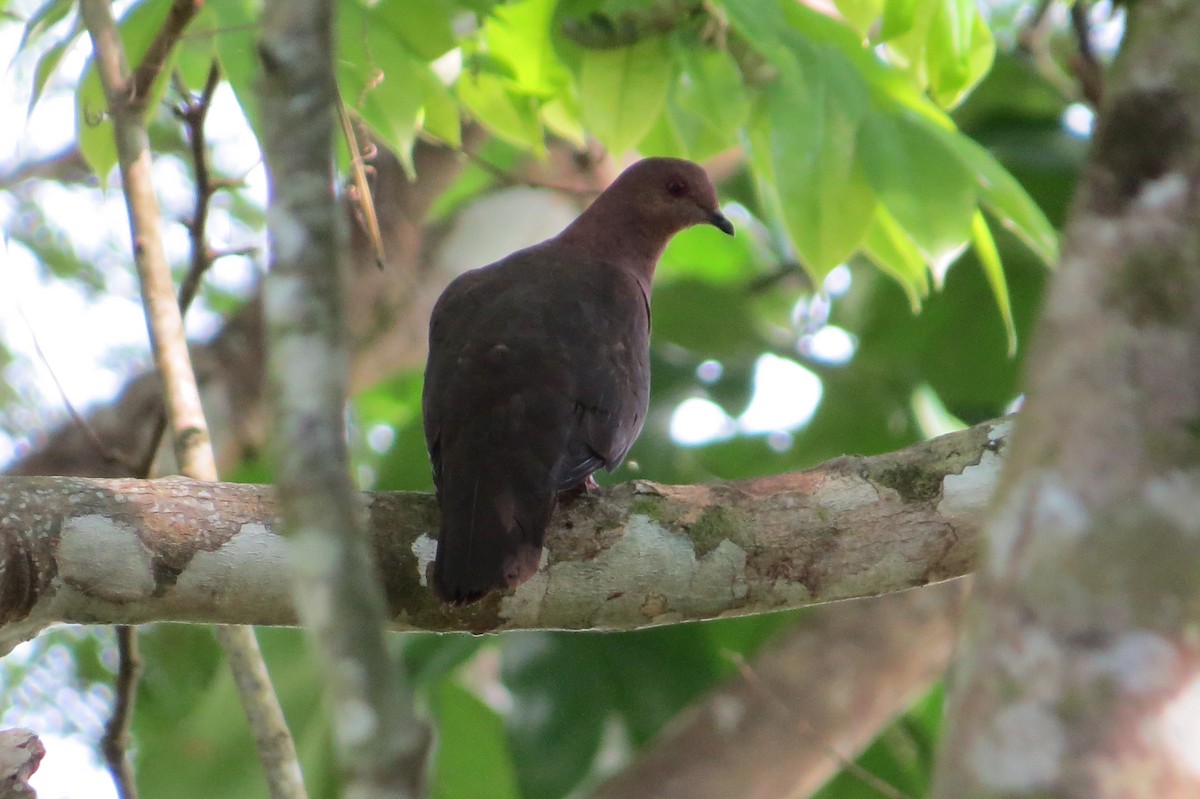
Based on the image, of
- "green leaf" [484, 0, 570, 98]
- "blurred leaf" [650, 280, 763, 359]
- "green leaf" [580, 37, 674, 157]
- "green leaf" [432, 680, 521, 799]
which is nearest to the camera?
"green leaf" [580, 37, 674, 157]

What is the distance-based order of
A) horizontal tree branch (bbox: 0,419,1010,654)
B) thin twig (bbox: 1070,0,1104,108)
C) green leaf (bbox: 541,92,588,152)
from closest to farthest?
horizontal tree branch (bbox: 0,419,1010,654), green leaf (bbox: 541,92,588,152), thin twig (bbox: 1070,0,1104,108)

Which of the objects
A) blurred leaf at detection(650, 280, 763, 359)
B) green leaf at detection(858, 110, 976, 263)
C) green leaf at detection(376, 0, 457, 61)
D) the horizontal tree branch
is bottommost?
blurred leaf at detection(650, 280, 763, 359)

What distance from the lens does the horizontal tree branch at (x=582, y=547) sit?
2383 millimetres

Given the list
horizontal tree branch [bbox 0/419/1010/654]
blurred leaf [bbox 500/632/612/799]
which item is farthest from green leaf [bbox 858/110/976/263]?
blurred leaf [bbox 500/632/612/799]

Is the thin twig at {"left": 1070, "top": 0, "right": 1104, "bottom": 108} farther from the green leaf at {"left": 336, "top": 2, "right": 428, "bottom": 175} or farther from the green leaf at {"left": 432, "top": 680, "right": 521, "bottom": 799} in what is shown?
the green leaf at {"left": 432, "top": 680, "right": 521, "bottom": 799}

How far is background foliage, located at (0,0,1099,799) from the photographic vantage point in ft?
10.1

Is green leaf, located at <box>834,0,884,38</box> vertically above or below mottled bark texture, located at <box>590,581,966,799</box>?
above

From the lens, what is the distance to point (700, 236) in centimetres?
685

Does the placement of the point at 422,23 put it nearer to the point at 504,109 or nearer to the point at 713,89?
the point at 504,109

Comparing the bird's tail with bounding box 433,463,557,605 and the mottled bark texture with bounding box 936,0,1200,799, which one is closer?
the mottled bark texture with bounding box 936,0,1200,799

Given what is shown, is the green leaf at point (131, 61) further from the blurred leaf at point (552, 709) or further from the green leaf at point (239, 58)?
the blurred leaf at point (552, 709)

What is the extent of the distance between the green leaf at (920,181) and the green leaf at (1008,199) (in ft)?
0.14

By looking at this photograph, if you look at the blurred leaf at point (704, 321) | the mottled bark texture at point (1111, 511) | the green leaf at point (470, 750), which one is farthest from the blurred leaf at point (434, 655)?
the mottled bark texture at point (1111, 511)

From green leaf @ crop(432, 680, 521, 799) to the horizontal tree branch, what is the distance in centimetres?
226
